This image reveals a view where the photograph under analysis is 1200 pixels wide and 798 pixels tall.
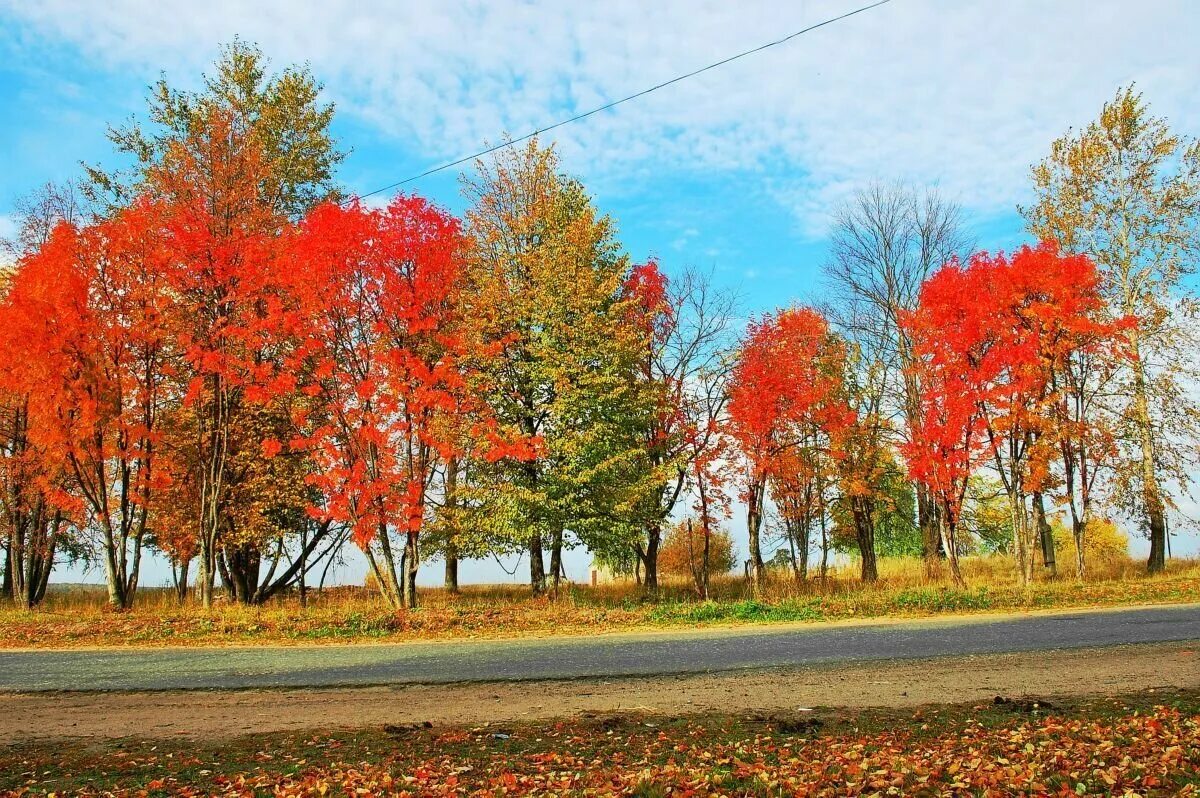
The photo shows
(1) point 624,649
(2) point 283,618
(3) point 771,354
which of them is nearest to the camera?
(1) point 624,649

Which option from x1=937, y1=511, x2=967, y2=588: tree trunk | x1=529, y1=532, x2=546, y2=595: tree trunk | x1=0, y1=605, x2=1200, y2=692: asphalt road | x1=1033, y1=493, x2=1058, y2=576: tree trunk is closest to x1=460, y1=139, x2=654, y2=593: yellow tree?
x1=529, y1=532, x2=546, y2=595: tree trunk

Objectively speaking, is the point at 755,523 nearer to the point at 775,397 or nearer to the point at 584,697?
the point at 775,397

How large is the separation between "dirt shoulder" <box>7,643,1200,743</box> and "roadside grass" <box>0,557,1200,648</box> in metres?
6.89

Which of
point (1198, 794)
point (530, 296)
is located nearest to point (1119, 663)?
point (1198, 794)

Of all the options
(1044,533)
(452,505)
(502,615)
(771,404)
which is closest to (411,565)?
(452,505)

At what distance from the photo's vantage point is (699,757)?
6895mm

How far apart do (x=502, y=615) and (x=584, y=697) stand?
1004cm

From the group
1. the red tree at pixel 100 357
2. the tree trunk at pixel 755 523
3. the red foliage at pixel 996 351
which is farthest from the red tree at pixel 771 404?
the red tree at pixel 100 357

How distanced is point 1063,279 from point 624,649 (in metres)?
19.6

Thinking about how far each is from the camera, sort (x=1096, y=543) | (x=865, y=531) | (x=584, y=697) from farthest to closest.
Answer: (x=1096, y=543) < (x=865, y=531) < (x=584, y=697)

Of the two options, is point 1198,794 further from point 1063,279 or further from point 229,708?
point 1063,279

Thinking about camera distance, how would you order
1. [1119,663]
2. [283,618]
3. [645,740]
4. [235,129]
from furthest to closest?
1. [235,129]
2. [283,618]
3. [1119,663]
4. [645,740]

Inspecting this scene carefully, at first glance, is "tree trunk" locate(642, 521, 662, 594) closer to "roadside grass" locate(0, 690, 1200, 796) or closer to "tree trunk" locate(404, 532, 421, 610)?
"tree trunk" locate(404, 532, 421, 610)

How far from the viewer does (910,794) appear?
5.67 m
